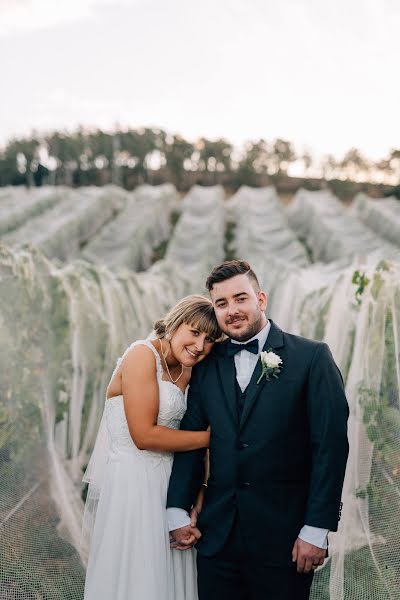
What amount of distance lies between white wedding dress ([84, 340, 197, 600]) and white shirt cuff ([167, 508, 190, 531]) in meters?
0.08

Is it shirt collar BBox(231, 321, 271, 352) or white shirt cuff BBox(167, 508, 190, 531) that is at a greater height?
shirt collar BBox(231, 321, 271, 352)

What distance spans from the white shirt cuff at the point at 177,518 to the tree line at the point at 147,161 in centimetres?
4382

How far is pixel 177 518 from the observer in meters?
2.51

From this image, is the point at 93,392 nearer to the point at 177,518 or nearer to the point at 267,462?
the point at 177,518

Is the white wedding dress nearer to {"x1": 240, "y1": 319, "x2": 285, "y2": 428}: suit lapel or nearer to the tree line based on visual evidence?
{"x1": 240, "y1": 319, "x2": 285, "y2": 428}: suit lapel

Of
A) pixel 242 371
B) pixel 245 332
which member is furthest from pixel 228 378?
pixel 245 332

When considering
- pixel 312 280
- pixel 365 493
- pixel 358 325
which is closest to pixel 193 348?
pixel 365 493

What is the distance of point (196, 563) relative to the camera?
8.49 ft

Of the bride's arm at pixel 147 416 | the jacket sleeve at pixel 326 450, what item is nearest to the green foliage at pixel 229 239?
the bride's arm at pixel 147 416

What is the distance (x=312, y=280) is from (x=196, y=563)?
5.32 m

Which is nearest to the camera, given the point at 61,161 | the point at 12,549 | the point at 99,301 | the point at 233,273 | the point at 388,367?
the point at 233,273

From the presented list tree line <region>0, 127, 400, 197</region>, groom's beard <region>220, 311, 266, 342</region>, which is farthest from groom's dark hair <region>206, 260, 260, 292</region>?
tree line <region>0, 127, 400, 197</region>

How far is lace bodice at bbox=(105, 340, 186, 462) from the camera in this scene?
265 centimetres

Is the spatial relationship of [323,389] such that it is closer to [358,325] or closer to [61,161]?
[358,325]
